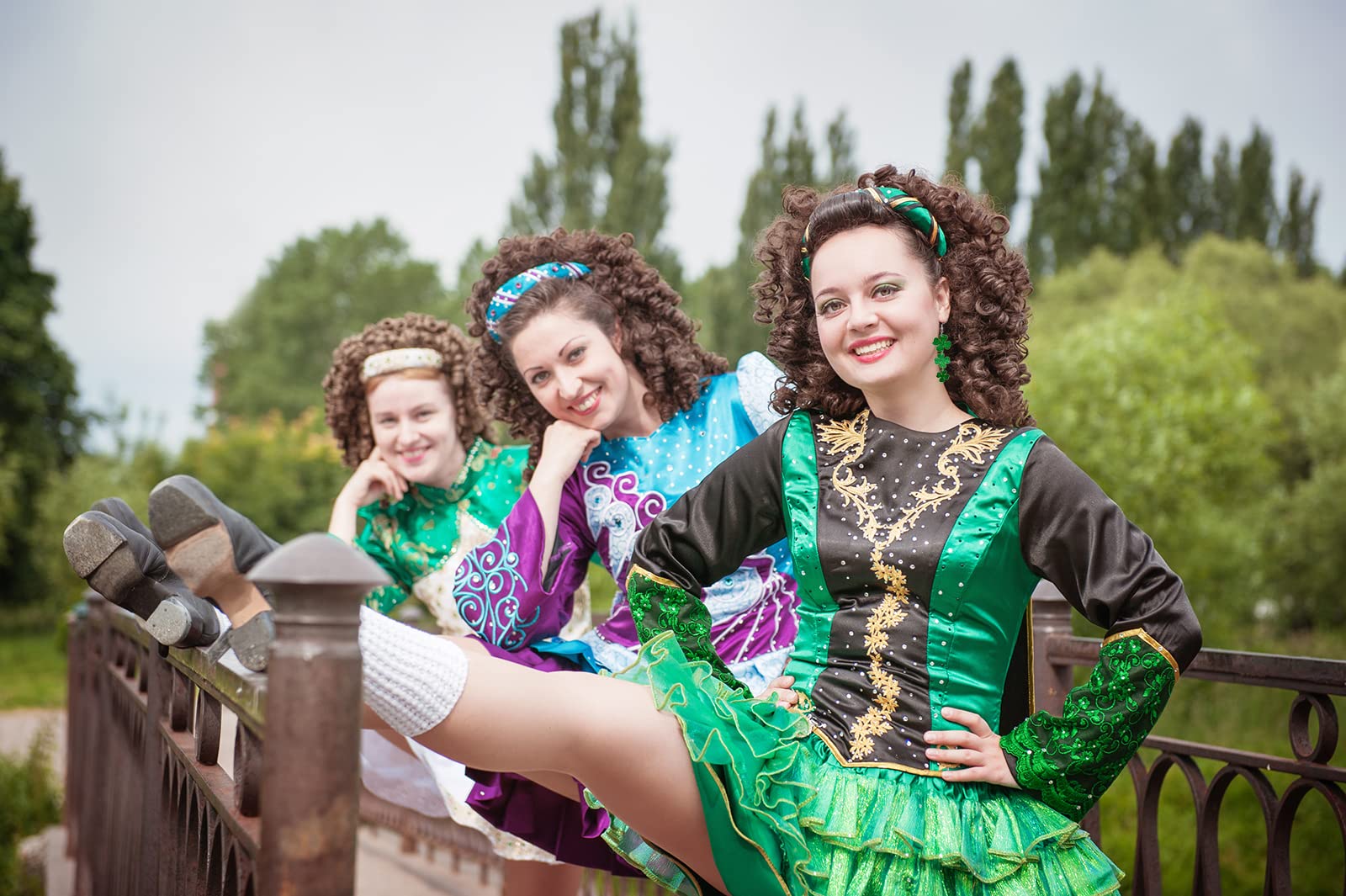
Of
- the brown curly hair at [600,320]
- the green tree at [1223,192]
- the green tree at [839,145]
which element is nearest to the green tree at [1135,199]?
the green tree at [1223,192]

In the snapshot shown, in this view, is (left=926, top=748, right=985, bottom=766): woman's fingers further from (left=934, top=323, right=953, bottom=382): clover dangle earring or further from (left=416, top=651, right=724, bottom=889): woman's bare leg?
(left=934, top=323, right=953, bottom=382): clover dangle earring

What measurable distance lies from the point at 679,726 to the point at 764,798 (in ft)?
0.61

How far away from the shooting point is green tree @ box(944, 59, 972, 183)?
25.4 metres

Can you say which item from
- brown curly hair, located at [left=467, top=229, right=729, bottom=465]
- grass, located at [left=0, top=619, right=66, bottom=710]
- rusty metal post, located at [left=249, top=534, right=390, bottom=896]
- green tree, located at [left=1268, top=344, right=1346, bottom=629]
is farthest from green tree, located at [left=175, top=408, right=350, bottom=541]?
green tree, located at [left=1268, top=344, right=1346, bottom=629]

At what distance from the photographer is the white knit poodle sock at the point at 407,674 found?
1515 millimetres

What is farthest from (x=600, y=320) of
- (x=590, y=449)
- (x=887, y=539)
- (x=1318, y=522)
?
(x=1318, y=522)

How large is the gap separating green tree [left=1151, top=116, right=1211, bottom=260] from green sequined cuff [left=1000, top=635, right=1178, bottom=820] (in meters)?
29.0

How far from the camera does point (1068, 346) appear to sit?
15.4 metres

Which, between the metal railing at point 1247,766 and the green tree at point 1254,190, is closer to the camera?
the metal railing at point 1247,766

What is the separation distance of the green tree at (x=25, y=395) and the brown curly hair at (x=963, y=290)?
23249mm

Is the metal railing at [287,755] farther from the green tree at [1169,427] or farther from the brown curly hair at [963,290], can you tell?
the green tree at [1169,427]

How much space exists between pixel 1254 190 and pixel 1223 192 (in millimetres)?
716

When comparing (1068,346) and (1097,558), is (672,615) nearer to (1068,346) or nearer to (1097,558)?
(1097,558)

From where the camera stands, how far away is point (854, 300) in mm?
2121
